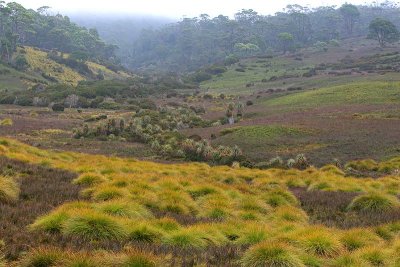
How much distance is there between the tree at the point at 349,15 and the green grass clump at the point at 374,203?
571 feet

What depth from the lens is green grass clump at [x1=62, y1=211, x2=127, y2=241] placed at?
8.32m

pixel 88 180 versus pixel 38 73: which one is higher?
pixel 88 180

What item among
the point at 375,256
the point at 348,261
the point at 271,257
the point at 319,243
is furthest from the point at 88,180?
A: the point at 375,256

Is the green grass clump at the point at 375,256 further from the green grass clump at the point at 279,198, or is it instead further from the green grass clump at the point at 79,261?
the green grass clump at the point at 279,198

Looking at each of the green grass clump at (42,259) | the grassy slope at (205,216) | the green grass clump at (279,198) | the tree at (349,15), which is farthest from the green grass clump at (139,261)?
the tree at (349,15)

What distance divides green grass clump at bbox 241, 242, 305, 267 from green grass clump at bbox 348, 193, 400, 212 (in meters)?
7.97

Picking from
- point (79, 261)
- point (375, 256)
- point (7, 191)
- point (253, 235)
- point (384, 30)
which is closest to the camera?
point (79, 261)

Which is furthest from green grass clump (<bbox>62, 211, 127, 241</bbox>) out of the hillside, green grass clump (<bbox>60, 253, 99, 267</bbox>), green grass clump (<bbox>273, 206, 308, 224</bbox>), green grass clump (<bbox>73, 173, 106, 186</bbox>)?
the hillside

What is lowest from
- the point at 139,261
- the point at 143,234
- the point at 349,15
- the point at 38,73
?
the point at 38,73

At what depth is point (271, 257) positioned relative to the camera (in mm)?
7535

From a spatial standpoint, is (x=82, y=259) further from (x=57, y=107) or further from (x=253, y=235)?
(x=57, y=107)

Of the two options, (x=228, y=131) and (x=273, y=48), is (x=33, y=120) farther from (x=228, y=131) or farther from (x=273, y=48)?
(x=273, y=48)

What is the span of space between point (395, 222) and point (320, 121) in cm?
3602

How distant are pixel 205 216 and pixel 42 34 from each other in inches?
5922
